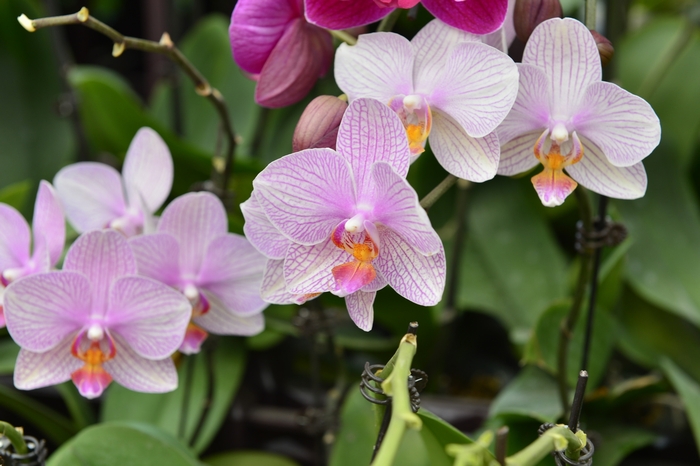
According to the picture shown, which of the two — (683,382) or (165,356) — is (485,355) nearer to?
(683,382)

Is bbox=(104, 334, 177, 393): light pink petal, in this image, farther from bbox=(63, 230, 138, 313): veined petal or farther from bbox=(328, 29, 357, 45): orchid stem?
bbox=(328, 29, 357, 45): orchid stem

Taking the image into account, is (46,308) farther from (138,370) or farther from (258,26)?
(258,26)

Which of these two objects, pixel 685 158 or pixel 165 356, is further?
pixel 685 158

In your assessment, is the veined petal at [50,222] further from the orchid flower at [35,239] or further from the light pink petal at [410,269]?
the light pink petal at [410,269]

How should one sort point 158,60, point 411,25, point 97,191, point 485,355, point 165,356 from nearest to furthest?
point 165,356, point 97,191, point 411,25, point 485,355, point 158,60

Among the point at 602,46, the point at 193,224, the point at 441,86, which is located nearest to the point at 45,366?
the point at 193,224

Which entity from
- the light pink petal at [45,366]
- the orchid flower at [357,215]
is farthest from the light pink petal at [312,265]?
the light pink petal at [45,366]

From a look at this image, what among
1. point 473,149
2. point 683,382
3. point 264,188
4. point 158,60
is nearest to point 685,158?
point 683,382
